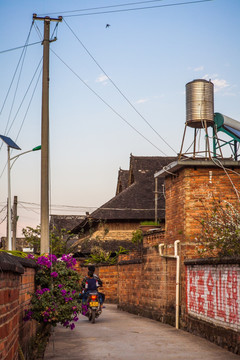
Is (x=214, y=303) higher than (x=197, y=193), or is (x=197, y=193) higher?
(x=197, y=193)

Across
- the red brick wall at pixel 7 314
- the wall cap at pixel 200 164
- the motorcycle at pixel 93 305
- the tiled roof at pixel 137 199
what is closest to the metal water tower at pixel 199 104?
the wall cap at pixel 200 164

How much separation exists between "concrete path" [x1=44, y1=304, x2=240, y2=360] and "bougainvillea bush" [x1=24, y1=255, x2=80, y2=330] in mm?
697

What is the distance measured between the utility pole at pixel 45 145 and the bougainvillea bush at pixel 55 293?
1.94 m

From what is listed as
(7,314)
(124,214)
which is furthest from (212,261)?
(124,214)

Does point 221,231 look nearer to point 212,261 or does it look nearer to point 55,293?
point 212,261

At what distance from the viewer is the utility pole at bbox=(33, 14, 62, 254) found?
13773 millimetres

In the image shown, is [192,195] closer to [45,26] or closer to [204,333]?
[204,333]

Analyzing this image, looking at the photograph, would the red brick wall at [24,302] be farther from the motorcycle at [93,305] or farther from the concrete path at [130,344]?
the motorcycle at [93,305]

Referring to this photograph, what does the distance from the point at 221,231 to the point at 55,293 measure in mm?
4742

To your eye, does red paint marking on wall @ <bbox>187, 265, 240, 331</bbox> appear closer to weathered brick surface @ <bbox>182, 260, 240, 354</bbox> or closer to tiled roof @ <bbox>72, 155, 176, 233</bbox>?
weathered brick surface @ <bbox>182, 260, 240, 354</bbox>

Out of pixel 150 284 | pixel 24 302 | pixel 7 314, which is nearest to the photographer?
pixel 7 314

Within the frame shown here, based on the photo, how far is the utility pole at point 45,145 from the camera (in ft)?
45.2

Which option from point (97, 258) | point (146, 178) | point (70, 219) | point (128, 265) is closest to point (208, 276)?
point (128, 265)

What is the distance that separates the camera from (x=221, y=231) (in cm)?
1330
